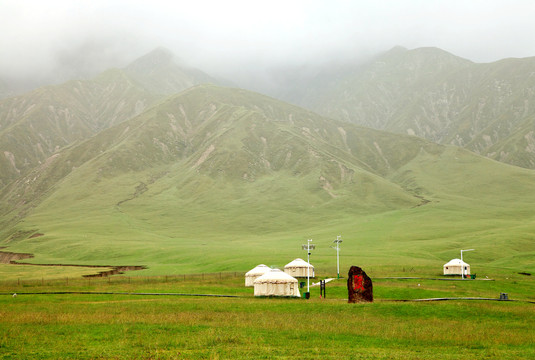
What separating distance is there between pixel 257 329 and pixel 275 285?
91.2ft

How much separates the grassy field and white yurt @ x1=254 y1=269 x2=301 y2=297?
27.2 ft

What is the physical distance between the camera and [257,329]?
3550 cm

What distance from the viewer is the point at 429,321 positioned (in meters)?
39.5

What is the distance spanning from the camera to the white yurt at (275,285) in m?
62.8

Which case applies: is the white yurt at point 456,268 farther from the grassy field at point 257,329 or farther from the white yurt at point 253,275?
the grassy field at point 257,329

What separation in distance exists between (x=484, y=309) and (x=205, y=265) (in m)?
79.1

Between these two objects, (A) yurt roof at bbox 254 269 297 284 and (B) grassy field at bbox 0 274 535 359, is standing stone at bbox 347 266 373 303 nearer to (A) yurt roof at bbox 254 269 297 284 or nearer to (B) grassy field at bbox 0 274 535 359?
(B) grassy field at bbox 0 274 535 359

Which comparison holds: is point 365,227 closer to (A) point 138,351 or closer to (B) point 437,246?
(B) point 437,246

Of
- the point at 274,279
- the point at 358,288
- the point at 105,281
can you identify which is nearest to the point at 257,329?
the point at 358,288

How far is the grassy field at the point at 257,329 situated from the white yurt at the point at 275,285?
829 centimetres

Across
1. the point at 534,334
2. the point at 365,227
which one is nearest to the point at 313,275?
the point at 534,334

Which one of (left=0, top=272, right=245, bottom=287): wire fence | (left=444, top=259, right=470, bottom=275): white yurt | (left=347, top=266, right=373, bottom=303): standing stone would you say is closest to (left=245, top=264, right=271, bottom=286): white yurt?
(left=0, top=272, right=245, bottom=287): wire fence

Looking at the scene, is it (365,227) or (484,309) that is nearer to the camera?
(484,309)

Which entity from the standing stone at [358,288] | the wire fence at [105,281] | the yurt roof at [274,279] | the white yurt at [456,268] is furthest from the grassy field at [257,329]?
the white yurt at [456,268]
